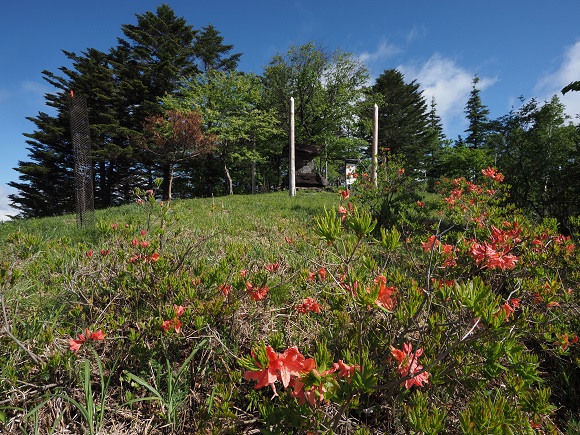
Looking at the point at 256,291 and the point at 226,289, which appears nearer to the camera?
the point at 256,291

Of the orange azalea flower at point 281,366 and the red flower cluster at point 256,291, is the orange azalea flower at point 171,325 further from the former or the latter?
the orange azalea flower at point 281,366

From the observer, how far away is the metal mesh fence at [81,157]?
4691mm

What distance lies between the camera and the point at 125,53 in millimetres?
21953

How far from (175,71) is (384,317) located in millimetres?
24412

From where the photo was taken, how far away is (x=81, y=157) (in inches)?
191

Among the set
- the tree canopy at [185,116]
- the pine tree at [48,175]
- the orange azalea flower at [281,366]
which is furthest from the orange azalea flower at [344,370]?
the pine tree at [48,175]

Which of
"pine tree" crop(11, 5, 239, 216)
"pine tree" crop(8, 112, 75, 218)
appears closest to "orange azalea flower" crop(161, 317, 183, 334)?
"pine tree" crop(11, 5, 239, 216)

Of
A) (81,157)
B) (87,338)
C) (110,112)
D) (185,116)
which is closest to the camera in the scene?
(87,338)

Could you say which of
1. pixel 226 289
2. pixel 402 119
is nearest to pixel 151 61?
pixel 402 119

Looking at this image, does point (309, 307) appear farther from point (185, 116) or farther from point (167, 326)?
point (185, 116)

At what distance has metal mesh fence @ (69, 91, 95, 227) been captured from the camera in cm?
469

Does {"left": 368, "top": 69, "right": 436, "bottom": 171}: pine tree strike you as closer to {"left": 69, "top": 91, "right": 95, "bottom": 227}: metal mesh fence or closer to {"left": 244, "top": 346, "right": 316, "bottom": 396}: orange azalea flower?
{"left": 69, "top": 91, "right": 95, "bottom": 227}: metal mesh fence

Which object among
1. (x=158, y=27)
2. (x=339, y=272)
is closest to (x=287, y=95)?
(x=158, y=27)

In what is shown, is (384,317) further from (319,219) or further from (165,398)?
(165,398)
